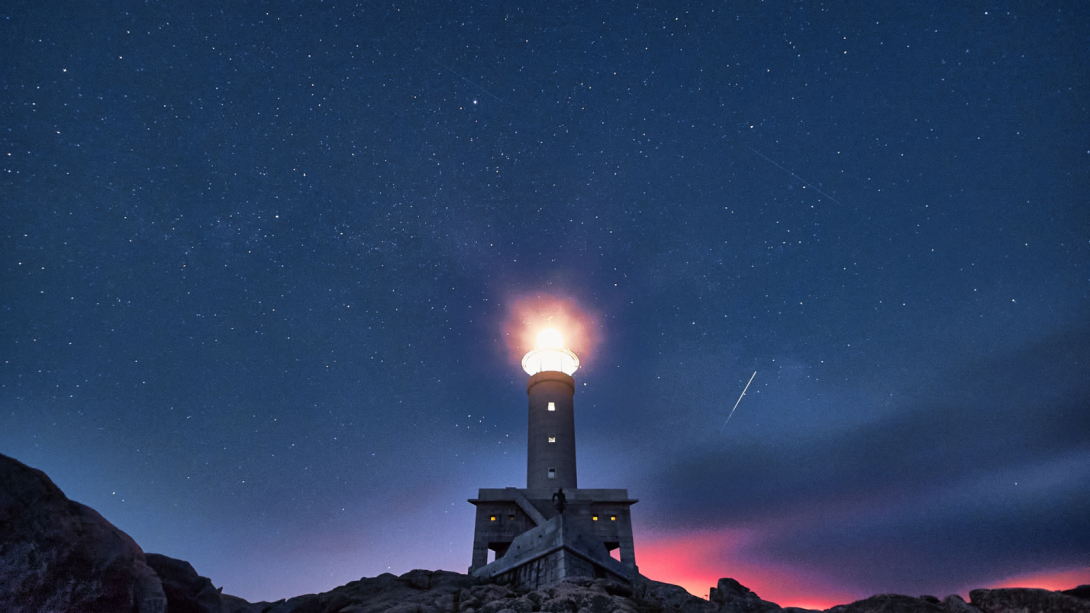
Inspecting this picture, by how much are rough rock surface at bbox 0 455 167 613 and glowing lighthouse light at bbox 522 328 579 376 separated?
3924 cm

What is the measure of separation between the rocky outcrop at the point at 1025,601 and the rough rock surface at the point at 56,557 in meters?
21.4

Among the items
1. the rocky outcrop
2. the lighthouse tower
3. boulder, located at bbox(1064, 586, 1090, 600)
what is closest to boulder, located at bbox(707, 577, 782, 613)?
the rocky outcrop

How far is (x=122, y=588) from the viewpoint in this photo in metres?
16.1

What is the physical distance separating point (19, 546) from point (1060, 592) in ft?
79.1

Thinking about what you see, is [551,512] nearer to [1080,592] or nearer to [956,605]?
[956,605]

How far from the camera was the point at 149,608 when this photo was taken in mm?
16391

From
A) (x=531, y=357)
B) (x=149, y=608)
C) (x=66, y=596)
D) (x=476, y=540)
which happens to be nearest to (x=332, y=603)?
(x=149, y=608)

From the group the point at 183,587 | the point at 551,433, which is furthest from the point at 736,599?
the point at 551,433

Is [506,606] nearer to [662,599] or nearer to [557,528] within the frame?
[662,599]

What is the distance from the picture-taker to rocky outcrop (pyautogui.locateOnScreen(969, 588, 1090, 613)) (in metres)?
10.2

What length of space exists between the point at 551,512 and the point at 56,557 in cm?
3032

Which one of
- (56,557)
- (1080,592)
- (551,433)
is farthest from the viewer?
(551,433)

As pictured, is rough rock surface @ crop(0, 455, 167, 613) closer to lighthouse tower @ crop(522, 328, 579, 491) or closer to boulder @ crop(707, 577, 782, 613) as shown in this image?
boulder @ crop(707, 577, 782, 613)

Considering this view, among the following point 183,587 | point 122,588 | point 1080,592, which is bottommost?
point 1080,592
